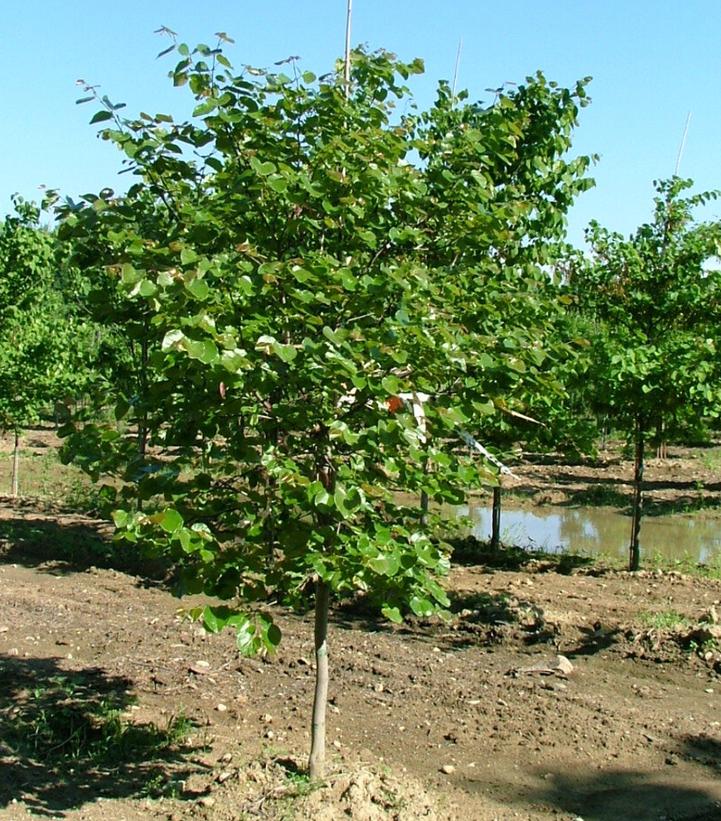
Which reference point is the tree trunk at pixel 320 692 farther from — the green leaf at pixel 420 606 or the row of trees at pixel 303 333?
the green leaf at pixel 420 606

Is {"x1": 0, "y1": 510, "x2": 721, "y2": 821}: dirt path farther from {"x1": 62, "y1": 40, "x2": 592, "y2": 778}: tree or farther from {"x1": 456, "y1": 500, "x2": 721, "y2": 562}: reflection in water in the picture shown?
{"x1": 456, "y1": 500, "x2": 721, "y2": 562}: reflection in water

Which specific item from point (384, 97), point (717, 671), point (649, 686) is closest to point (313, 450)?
point (384, 97)

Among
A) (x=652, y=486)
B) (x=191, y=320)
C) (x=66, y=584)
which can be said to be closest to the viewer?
(x=191, y=320)

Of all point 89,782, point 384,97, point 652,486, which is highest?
point 384,97

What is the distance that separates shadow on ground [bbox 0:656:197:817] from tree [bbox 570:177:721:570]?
6.39m

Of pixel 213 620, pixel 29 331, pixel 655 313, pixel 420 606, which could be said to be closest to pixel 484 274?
pixel 420 606

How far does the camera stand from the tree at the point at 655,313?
10336mm

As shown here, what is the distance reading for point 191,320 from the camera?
3289mm

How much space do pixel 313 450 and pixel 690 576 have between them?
26.2 feet

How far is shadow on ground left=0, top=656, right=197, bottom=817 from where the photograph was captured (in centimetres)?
491

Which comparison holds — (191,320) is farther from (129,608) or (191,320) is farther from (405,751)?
(129,608)

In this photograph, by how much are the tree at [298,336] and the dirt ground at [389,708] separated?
2.55 ft

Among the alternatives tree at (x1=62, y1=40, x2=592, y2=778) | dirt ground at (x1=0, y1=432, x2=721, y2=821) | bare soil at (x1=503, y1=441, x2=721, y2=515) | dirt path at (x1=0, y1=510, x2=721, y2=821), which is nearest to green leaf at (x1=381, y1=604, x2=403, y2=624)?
tree at (x1=62, y1=40, x2=592, y2=778)

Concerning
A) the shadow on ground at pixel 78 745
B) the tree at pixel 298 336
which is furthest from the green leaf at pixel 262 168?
the shadow on ground at pixel 78 745
